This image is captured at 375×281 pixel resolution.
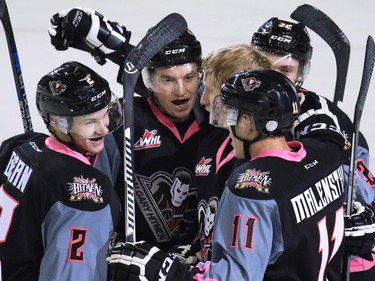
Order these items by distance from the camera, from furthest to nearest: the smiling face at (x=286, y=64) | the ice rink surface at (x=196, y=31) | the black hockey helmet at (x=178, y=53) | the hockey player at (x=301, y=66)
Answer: the ice rink surface at (x=196, y=31) < the smiling face at (x=286, y=64) < the hockey player at (x=301, y=66) < the black hockey helmet at (x=178, y=53)

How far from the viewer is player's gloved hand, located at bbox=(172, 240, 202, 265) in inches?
148

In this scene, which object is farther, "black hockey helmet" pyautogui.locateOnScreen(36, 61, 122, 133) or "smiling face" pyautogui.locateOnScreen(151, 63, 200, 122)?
"smiling face" pyautogui.locateOnScreen(151, 63, 200, 122)

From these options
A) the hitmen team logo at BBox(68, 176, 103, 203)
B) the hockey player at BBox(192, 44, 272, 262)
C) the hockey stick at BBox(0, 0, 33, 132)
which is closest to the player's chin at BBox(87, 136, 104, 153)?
the hitmen team logo at BBox(68, 176, 103, 203)

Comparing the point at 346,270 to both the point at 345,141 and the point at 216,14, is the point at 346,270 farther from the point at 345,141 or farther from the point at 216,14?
the point at 216,14

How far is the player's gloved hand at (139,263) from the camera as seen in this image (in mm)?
3131

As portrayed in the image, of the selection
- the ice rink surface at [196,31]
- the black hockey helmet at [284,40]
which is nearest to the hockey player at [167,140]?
the black hockey helmet at [284,40]

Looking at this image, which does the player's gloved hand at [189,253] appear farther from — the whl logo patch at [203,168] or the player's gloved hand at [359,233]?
the player's gloved hand at [359,233]

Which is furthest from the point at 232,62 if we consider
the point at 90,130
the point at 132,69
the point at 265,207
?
the point at 265,207

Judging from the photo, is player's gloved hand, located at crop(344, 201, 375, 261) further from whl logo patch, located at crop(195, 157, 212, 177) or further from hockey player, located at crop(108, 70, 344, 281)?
whl logo patch, located at crop(195, 157, 212, 177)

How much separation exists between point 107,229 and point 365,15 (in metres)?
5.36

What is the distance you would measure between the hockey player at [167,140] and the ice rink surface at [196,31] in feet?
7.69

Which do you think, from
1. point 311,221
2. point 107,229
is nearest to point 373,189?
point 311,221

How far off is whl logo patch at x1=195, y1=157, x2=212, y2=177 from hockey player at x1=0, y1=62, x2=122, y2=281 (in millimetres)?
365

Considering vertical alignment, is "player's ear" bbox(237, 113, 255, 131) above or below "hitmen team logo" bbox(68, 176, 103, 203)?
above
